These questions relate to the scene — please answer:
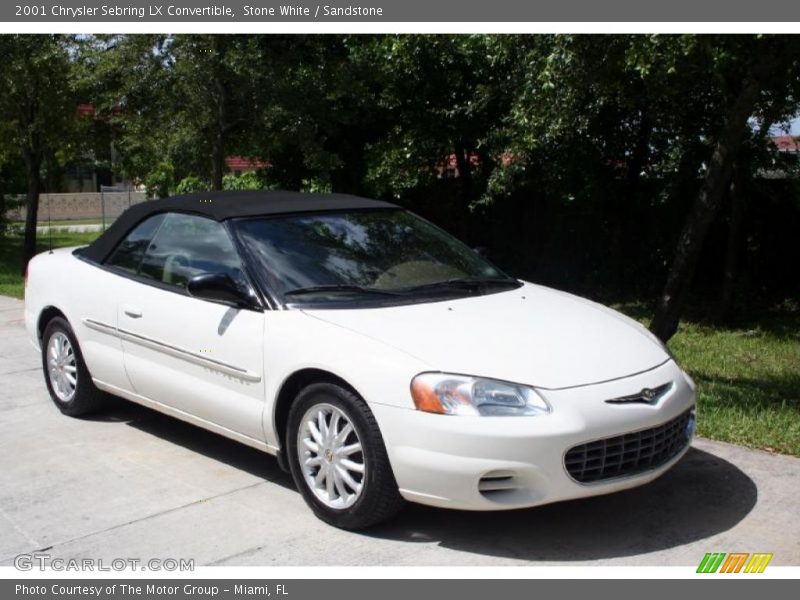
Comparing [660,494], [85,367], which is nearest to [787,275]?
[660,494]

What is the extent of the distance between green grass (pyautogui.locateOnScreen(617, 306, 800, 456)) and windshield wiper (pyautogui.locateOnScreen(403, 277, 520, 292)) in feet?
5.09

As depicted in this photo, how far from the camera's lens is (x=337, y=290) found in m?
4.94

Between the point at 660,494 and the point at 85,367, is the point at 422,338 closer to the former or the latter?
the point at 660,494

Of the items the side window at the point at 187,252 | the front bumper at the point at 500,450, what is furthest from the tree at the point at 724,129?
the side window at the point at 187,252

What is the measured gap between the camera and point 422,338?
4410 mm

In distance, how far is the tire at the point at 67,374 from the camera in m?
6.36

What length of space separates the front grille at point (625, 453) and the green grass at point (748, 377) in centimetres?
139

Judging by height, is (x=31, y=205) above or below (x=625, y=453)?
above

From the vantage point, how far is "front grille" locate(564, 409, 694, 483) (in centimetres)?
414

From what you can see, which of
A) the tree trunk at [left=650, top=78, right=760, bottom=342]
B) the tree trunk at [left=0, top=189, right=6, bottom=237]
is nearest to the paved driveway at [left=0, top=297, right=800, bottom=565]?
the tree trunk at [left=650, top=78, right=760, bottom=342]

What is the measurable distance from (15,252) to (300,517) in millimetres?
19001

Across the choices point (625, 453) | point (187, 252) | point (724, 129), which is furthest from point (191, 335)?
point (724, 129)

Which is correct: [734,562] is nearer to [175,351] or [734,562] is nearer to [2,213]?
[175,351]

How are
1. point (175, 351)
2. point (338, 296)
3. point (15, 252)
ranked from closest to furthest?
point (338, 296), point (175, 351), point (15, 252)
